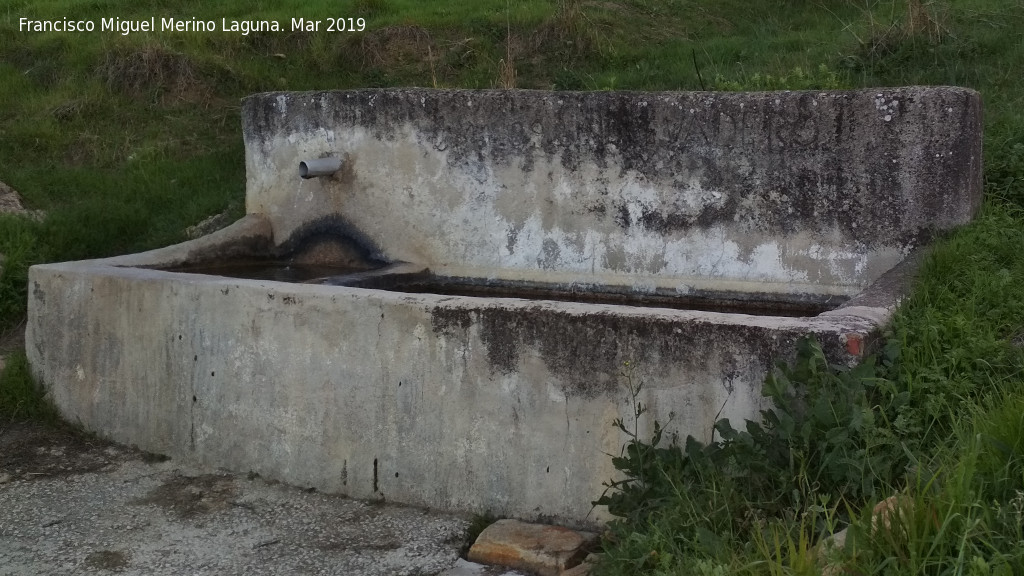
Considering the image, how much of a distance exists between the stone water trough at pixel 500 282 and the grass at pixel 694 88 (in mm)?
298

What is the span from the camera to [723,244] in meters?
5.04

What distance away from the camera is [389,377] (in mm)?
4113

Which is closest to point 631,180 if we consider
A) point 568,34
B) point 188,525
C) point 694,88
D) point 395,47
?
point 694,88

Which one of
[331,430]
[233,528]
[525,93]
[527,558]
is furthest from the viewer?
[525,93]

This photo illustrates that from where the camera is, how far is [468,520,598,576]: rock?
3420 mm

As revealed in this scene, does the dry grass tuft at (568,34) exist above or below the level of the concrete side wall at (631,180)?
above

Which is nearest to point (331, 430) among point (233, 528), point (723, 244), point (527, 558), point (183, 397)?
point (233, 528)

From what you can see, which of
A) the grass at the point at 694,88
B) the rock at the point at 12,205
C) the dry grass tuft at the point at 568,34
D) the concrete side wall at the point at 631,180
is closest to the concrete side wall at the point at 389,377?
the grass at the point at 694,88

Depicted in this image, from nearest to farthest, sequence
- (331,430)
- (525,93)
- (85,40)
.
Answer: (331,430)
(525,93)
(85,40)

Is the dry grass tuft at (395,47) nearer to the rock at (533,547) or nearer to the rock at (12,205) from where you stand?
the rock at (12,205)

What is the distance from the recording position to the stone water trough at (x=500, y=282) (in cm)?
372

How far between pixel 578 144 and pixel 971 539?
3.40 metres

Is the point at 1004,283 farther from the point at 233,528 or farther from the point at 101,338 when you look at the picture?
the point at 101,338

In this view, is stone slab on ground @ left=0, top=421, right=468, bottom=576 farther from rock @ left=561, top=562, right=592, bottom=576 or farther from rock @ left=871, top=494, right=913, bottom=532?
rock @ left=871, top=494, right=913, bottom=532
